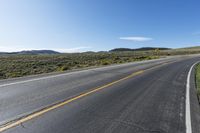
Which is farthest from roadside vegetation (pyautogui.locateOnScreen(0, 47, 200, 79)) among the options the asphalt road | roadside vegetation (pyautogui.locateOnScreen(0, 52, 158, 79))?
the asphalt road

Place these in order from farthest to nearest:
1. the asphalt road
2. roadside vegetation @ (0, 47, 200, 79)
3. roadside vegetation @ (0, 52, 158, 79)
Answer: roadside vegetation @ (0, 47, 200, 79)
roadside vegetation @ (0, 52, 158, 79)
the asphalt road

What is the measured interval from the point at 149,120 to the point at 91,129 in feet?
4.97

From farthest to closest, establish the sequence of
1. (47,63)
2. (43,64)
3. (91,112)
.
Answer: (47,63)
(43,64)
(91,112)

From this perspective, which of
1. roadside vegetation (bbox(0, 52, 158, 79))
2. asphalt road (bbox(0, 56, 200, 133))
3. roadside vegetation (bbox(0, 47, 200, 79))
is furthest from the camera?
roadside vegetation (bbox(0, 47, 200, 79))

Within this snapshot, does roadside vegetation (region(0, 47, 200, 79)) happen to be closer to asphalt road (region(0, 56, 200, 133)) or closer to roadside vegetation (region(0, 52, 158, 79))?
roadside vegetation (region(0, 52, 158, 79))

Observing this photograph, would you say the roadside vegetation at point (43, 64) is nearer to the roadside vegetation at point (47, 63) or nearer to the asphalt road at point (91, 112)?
the roadside vegetation at point (47, 63)

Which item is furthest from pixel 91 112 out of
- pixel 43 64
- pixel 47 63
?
pixel 47 63

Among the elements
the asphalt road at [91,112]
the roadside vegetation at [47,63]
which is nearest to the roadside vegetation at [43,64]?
the roadside vegetation at [47,63]

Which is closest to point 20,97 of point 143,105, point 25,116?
point 25,116

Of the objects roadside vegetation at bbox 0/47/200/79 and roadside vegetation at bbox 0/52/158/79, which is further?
roadside vegetation at bbox 0/47/200/79

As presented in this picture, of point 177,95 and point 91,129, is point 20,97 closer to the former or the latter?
point 91,129

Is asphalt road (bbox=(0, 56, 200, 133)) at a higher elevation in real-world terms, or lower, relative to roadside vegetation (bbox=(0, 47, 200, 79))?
higher

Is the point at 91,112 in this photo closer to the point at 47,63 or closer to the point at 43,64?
the point at 43,64

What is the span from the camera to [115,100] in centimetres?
580
